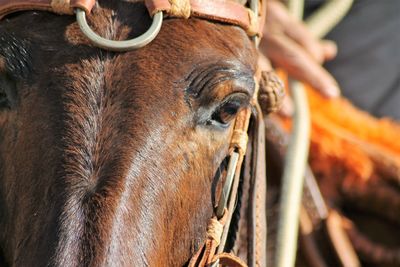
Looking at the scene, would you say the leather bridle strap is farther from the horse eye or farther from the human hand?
the human hand

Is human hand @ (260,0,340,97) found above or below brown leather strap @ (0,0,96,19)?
below

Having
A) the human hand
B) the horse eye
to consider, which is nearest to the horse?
the horse eye

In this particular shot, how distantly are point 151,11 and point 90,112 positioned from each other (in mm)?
357

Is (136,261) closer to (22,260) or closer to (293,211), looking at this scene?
(22,260)

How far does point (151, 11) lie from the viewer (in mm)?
2357

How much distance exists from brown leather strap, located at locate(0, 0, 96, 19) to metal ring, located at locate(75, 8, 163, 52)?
0.02m

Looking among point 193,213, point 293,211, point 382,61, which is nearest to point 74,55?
point 193,213

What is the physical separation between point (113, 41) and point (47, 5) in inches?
9.6

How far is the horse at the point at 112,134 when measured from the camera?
2.06 m

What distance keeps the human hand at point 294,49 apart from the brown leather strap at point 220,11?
1021 millimetres

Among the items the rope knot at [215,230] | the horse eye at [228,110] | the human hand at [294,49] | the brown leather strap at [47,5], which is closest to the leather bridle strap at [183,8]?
the brown leather strap at [47,5]

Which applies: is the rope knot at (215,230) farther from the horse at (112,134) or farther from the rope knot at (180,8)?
the rope knot at (180,8)

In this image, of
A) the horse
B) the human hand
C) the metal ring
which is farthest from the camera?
the human hand

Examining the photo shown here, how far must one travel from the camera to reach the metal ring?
225cm
